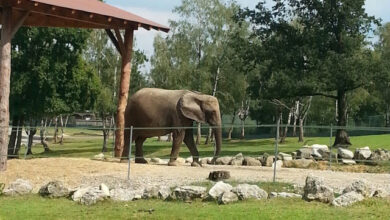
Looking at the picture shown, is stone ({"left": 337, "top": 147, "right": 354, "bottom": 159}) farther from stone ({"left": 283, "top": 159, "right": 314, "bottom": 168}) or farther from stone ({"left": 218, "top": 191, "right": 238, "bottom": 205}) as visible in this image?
stone ({"left": 218, "top": 191, "right": 238, "bottom": 205})

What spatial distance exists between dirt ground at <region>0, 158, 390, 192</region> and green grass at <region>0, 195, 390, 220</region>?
2.36m

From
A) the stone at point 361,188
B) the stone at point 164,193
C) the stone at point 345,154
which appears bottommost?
the stone at point 164,193

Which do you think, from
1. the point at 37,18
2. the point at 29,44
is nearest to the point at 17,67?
the point at 29,44

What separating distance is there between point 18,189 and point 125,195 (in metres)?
2.62

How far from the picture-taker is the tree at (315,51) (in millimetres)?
30516

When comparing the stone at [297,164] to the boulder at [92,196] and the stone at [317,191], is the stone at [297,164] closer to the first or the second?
the stone at [317,191]

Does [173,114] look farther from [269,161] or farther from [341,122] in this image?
[341,122]

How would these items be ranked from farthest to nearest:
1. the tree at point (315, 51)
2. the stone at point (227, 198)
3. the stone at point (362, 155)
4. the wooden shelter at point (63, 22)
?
the tree at point (315, 51) < the stone at point (362, 155) < the wooden shelter at point (63, 22) < the stone at point (227, 198)

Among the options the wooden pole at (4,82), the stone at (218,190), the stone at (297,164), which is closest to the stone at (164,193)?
the stone at (218,190)

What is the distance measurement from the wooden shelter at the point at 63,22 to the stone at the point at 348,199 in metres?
8.04

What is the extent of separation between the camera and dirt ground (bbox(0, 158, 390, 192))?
14.0m

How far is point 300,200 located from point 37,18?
1300 cm

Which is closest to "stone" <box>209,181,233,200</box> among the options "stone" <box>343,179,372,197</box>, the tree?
"stone" <box>343,179,372,197</box>

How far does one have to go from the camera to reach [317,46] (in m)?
32.0
